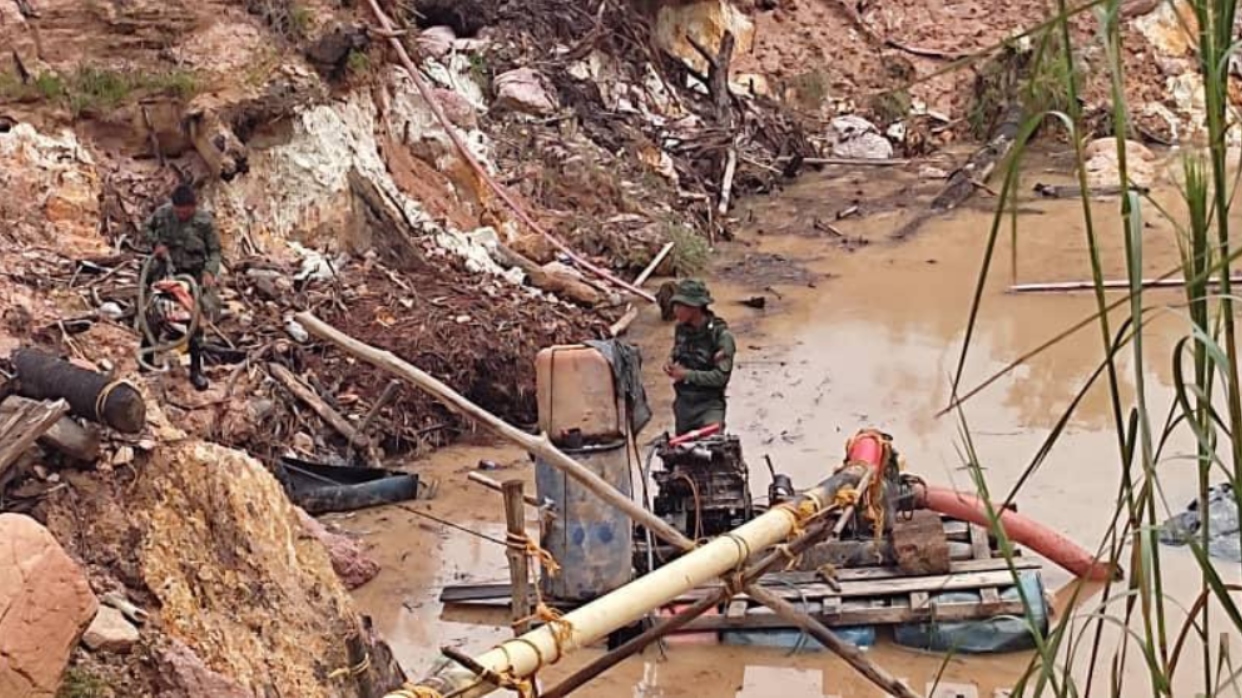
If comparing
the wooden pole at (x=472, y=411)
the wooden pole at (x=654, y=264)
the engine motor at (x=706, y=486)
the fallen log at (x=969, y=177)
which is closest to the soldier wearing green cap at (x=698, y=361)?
the engine motor at (x=706, y=486)

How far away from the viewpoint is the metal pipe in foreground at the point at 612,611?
3383mm

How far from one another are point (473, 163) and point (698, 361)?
595 centimetres

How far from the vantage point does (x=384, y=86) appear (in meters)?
13.2

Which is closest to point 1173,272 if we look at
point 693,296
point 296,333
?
point 693,296

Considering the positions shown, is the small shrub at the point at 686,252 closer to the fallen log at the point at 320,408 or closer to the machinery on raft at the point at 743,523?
the fallen log at the point at 320,408

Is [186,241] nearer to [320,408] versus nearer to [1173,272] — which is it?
[320,408]

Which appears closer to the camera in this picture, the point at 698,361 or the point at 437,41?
the point at 698,361

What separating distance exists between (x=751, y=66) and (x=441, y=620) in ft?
48.9

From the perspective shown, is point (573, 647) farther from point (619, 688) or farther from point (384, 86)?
point (384, 86)

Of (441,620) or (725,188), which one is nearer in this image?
(441,620)

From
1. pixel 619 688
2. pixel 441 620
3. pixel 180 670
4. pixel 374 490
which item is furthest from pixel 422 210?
pixel 180 670

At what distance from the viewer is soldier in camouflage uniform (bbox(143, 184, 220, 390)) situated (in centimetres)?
929

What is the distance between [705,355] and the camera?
8070 millimetres

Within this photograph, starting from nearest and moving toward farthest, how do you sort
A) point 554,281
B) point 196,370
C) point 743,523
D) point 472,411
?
point 472,411 → point 743,523 → point 196,370 → point 554,281
